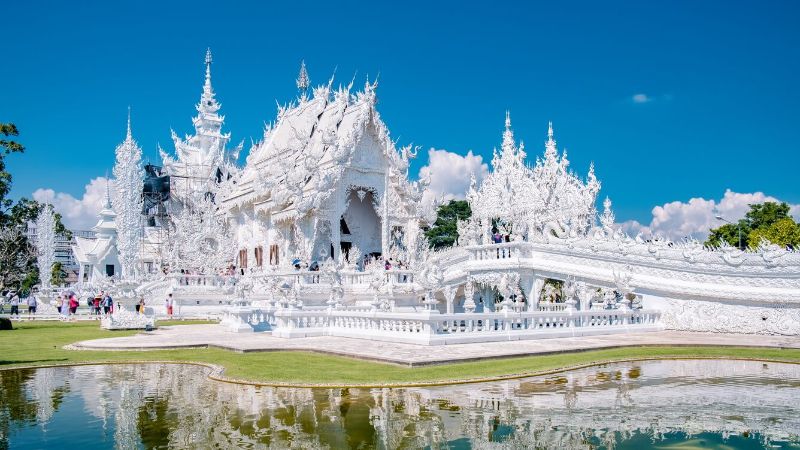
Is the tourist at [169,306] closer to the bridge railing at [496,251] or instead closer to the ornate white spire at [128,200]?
the bridge railing at [496,251]

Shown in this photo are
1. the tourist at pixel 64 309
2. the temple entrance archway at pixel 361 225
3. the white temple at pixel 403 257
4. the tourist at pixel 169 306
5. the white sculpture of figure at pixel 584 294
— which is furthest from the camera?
the temple entrance archway at pixel 361 225

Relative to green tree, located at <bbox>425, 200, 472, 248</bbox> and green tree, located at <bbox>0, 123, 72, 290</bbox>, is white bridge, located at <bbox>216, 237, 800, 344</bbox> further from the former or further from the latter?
green tree, located at <bbox>425, 200, 472, 248</bbox>

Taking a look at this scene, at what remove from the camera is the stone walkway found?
1191 centimetres

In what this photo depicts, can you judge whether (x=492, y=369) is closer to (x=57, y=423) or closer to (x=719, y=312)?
(x=57, y=423)

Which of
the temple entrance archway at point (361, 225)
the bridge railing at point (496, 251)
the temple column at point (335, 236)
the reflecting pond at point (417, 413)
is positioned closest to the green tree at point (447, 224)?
the temple entrance archway at point (361, 225)

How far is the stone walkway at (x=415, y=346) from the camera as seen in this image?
39.1 ft

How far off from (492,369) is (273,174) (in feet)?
78.2

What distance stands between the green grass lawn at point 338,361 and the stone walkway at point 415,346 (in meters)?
0.35

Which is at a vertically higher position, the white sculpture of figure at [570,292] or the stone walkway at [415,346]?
the white sculpture of figure at [570,292]

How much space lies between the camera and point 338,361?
11633 millimetres

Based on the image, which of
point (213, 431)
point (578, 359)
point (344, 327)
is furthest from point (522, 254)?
point (213, 431)

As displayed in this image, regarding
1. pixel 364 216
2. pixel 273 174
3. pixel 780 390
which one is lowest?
pixel 780 390

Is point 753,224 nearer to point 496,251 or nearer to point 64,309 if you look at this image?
point 496,251

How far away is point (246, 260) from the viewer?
36.2m
